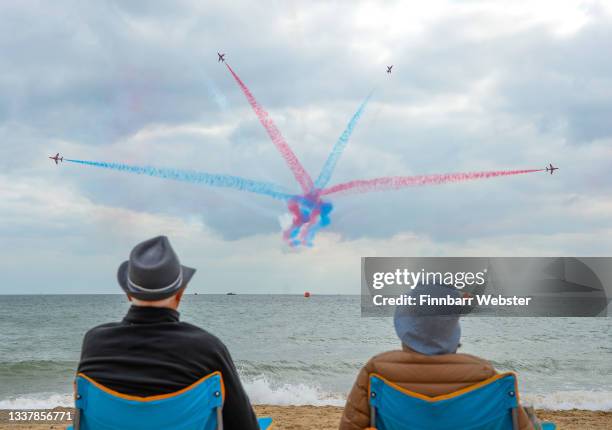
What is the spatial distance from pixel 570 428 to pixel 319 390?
5256 mm

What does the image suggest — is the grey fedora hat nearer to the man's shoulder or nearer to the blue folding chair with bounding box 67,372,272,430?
the blue folding chair with bounding box 67,372,272,430

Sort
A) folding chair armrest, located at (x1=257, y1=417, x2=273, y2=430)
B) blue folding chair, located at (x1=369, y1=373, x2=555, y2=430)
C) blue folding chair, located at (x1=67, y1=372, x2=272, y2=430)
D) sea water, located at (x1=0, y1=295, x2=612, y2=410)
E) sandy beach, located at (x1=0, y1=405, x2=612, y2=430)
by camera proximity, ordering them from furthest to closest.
A: sea water, located at (x1=0, y1=295, x2=612, y2=410) < sandy beach, located at (x1=0, y1=405, x2=612, y2=430) < folding chair armrest, located at (x1=257, y1=417, x2=273, y2=430) < blue folding chair, located at (x1=369, y1=373, x2=555, y2=430) < blue folding chair, located at (x1=67, y1=372, x2=272, y2=430)

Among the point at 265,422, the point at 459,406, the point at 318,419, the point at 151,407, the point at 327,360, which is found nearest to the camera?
the point at 151,407

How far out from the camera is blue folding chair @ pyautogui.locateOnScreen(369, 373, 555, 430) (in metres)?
2.54

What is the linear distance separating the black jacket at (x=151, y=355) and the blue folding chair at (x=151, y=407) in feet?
0.12

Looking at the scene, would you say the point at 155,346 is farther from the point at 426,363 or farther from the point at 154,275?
the point at 426,363

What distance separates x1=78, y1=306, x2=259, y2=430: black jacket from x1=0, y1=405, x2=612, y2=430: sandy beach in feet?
19.6

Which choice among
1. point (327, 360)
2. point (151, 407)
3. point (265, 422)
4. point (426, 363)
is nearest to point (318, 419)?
point (265, 422)

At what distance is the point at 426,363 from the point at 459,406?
0.20 m

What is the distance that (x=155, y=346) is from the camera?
239 centimetres

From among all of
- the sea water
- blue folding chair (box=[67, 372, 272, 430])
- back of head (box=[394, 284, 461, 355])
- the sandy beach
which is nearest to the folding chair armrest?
blue folding chair (box=[67, 372, 272, 430])

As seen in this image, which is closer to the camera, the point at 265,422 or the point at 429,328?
the point at 429,328

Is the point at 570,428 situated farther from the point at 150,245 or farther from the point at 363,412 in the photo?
the point at 150,245

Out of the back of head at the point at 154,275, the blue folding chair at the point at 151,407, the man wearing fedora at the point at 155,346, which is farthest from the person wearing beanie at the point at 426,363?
the back of head at the point at 154,275
